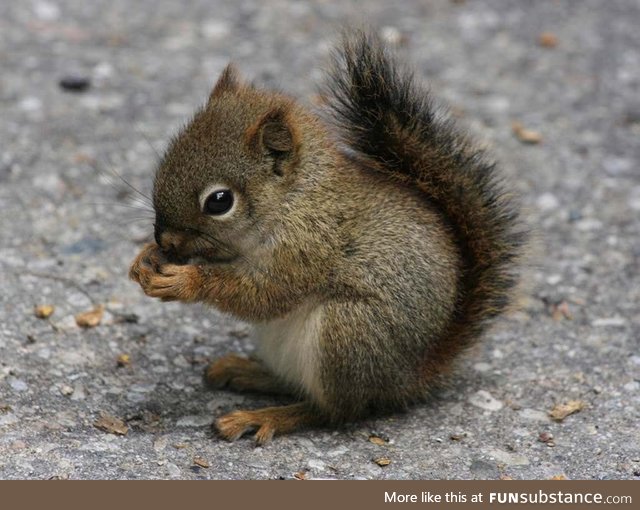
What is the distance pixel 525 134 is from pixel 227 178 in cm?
205

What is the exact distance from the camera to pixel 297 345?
8.54ft

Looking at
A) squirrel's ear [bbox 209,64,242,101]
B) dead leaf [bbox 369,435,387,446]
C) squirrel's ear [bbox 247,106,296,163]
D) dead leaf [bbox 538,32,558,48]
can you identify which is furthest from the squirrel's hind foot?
dead leaf [bbox 538,32,558,48]

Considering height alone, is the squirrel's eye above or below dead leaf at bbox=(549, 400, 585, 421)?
above

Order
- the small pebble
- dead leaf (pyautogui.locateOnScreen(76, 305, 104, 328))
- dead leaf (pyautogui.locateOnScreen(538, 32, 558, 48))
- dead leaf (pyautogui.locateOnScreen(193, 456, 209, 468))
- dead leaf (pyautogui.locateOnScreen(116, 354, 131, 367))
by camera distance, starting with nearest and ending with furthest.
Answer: dead leaf (pyautogui.locateOnScreen(193, 456, 209, 468)) → the small pebble → dead leaf (pyautogui.locateOnScreen(116, 354, 131, 367)) → dead leaf (pyautogui.locateOnScreen(76, 305, 104, 328)) → dead leaf (pyautogui.locateOnScreen(538, 32, 558, 48))

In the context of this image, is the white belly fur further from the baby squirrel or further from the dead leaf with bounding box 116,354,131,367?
the dead leaf with bounding box 116,354,131,367

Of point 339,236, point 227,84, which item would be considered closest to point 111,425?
point 339,236

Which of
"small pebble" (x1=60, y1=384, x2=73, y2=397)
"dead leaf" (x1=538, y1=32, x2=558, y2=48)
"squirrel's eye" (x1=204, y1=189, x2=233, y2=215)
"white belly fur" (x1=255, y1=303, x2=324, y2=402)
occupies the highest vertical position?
"dead leaf" (x1=538, y1=32, x2=558, y2=48)

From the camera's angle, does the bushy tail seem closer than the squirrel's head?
No

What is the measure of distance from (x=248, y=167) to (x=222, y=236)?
177mm

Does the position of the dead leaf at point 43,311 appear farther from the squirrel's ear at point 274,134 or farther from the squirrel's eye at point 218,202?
the squirrel's ear at point 274,134

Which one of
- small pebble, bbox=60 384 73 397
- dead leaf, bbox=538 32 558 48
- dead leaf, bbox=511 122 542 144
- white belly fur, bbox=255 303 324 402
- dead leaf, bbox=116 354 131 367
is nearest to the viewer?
white belly fur, bbox=255 303 324 402

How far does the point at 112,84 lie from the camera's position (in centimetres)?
437

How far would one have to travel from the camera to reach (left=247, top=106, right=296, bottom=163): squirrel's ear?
254 cm

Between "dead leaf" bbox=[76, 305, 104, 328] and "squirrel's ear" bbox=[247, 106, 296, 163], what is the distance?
0.83m
